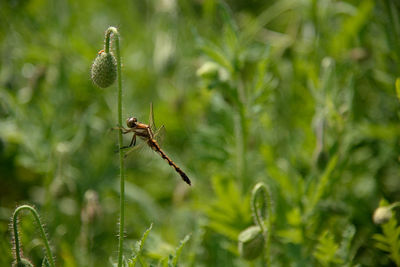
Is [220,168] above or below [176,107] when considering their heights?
below

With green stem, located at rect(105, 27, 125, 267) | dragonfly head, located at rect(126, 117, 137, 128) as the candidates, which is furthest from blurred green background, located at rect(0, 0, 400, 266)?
dragonfly head, located at rect(126, 117, 137, 128)

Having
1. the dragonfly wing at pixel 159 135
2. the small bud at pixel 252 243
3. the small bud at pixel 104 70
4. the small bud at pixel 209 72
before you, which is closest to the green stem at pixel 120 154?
the small bud at pixel 104 70

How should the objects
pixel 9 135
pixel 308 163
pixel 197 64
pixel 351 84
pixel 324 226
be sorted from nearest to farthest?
pixel 351 84 < pixel 324 226 < pixel 308 163 < pixel 9 135 < pixel 197 64

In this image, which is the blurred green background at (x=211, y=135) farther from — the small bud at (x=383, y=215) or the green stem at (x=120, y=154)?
the green stem at (x=120, y=154)

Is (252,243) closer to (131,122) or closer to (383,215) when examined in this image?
(383,215)

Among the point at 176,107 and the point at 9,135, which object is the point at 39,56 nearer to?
the point at 9,135

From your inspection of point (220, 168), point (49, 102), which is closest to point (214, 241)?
point (220, 168)
